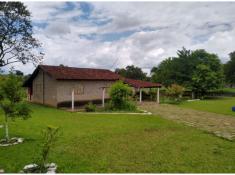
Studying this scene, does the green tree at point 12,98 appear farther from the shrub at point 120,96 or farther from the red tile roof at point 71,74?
the red tile roof at point 71,74

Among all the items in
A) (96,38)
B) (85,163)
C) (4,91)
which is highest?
(96,38)

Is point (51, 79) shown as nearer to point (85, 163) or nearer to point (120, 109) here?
point (120, 109)

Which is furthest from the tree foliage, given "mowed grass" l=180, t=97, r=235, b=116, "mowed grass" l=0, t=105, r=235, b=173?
"mowed grass" l=0, t=105, r=235, b=173

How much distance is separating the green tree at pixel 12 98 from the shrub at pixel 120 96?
12565 millimetres

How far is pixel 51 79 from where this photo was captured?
77.7 ft

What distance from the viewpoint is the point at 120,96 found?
2133cm

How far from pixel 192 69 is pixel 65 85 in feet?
84.6

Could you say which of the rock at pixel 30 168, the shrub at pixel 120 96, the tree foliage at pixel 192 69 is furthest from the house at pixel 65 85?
the rock at pixel 30 168

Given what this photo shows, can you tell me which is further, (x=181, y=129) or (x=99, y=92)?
(x=99, y=92)

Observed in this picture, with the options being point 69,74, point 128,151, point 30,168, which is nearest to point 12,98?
point 30,168

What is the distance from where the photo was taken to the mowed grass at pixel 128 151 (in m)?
6.50

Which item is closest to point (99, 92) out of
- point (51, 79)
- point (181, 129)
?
point (51, 79)

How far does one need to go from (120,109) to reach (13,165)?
1537 centimetres

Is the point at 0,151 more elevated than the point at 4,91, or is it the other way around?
the point at 4,91
